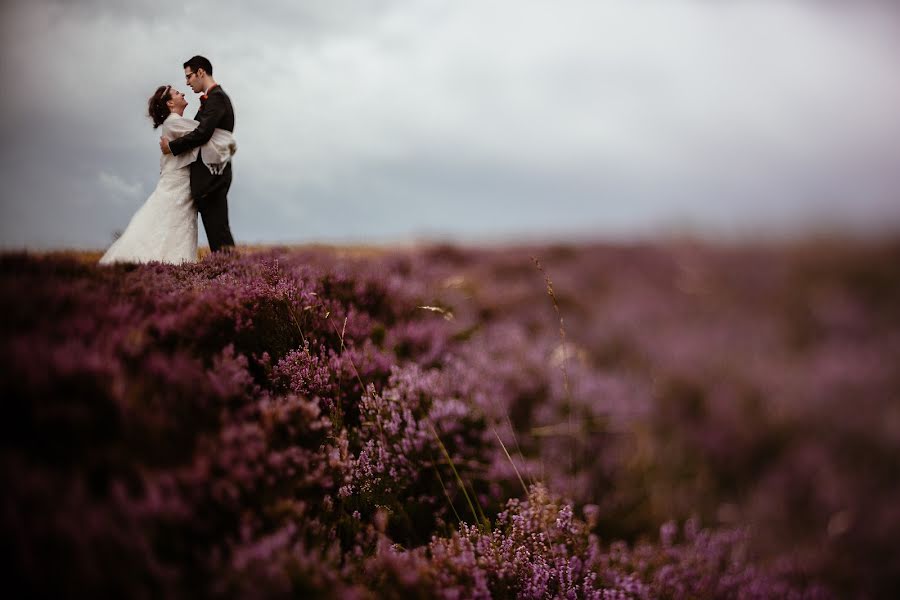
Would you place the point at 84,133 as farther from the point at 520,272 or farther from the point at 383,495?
the point at 520,272

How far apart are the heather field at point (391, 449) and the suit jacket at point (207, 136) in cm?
59

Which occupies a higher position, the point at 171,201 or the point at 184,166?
the point at 184,166

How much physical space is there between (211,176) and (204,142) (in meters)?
0.22

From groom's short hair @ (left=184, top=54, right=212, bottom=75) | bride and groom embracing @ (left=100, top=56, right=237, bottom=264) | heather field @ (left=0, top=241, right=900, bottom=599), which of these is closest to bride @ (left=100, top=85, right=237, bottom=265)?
bride and groom embracing @ (left=100, top=56, right=237, bottom=264)

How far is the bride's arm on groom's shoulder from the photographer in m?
3.12

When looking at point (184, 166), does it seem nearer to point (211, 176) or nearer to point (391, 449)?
point (211, 176)

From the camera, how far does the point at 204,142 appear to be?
319 cm

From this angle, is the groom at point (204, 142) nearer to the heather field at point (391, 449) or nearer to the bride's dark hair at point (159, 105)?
the bride's dark hair at point (159, 105)

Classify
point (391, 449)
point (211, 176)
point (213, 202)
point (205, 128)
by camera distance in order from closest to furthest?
point (391, 449) → point (205, 128) → point (211, 176) → point (213, 202)

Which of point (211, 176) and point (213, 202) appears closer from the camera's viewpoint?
point (211, 176)

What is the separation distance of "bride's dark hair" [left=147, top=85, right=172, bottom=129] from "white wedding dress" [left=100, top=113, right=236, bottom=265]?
0.23 feet

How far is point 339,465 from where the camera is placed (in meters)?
2.30

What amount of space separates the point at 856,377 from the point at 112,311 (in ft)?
26.8

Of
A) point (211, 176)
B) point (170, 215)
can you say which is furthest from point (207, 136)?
point (170, 215)
